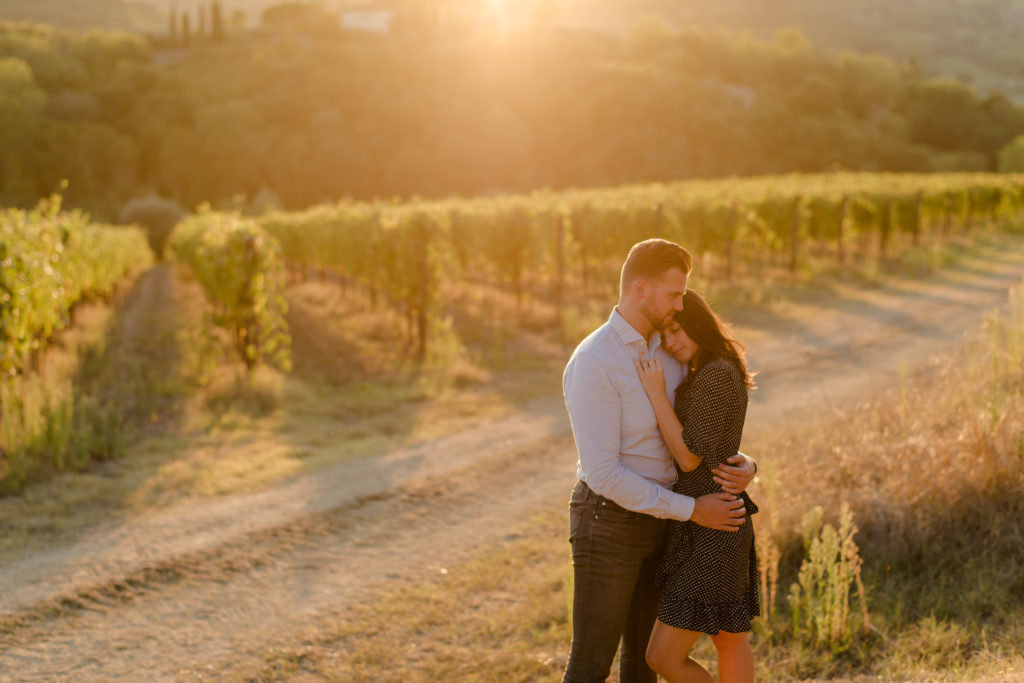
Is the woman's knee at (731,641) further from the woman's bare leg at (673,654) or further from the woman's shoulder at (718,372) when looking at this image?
the woman's shoulder at (718,372)

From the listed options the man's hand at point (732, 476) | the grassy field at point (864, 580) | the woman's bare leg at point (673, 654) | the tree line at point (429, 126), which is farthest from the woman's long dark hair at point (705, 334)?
the tree line at point (429, 126)

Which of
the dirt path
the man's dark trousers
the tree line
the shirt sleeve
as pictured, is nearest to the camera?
the shirt sleeve

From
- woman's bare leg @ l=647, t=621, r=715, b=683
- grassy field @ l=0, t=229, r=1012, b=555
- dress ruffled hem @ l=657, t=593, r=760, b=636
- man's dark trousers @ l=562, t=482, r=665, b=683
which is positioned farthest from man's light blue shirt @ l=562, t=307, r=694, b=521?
grassy field @ l=0, t=229, r=1012, b=555

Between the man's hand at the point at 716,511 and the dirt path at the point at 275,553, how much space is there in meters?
2.72

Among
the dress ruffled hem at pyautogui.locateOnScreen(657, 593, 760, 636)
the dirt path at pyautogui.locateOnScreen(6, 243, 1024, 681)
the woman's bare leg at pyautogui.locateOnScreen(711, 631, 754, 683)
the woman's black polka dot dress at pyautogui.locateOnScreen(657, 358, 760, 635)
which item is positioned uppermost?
the woman's black polka dot dress at pyautogui.locateOnScreen(657, 358, 760, 635)

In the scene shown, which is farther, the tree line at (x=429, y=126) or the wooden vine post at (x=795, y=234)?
the tree line at (x=429, y=126)

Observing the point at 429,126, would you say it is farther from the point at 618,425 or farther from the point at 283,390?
the point at 618,425

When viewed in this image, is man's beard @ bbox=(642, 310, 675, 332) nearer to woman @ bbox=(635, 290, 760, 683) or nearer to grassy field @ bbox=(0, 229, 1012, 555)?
woman @ bbox=(635, 290, 760, 683)

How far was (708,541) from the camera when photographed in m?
2.51

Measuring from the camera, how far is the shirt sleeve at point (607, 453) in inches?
94.0

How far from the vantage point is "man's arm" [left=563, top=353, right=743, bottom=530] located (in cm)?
239

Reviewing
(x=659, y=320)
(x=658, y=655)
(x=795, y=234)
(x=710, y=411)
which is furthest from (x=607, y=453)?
(x=795, y=234)

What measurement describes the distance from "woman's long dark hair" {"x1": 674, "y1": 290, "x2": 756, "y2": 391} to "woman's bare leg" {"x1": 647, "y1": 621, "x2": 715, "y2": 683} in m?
0.79

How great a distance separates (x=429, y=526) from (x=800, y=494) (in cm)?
262
